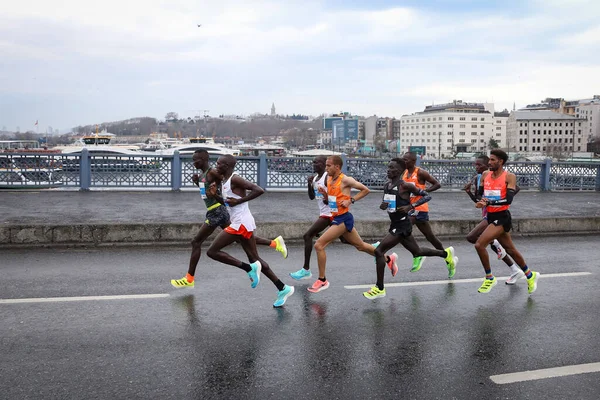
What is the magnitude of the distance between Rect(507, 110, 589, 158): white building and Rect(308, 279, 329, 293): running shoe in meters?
185

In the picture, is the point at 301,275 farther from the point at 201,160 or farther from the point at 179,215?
the point at 179,215

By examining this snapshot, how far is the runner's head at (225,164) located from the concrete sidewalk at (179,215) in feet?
14.7

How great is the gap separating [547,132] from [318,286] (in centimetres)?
19173

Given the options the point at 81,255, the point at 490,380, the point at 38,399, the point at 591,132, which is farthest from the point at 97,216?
the point at 591,132

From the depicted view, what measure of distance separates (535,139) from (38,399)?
641 ft

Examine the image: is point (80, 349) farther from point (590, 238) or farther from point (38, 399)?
point (590, 238)

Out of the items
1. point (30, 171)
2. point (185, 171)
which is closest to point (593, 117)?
point (185, 171)

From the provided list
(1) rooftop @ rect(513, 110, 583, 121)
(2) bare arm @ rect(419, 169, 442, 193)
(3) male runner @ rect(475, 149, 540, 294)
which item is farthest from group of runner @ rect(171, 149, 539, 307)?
(1) rooftop @ rect(513, 110, 583, 121)

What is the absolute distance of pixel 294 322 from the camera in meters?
6.25

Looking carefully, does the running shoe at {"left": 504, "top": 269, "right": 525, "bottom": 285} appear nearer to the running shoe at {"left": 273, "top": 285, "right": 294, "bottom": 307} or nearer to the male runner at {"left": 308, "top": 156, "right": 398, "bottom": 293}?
the male runner at {"left": 308, "top": 156, "right": 398, "bottom": 293}

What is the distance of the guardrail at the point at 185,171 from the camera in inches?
743

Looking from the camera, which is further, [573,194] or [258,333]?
[573,194]

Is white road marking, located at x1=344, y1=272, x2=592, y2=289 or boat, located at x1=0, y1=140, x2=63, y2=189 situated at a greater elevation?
boat, located at x1=0, y1=140, x2=63, y2=189

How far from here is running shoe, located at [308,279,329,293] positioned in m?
7.57
